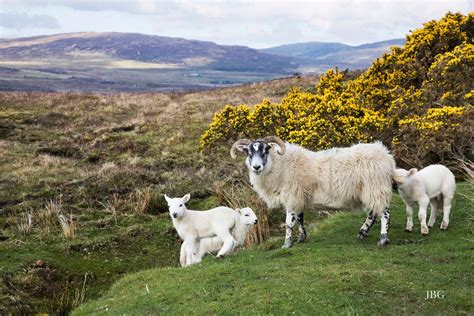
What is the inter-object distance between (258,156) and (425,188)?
3.84m

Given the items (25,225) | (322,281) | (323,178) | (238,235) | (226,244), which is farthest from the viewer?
(25,225)

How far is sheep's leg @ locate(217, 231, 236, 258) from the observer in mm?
11508

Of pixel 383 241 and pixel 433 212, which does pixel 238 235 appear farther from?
pixel 433 212

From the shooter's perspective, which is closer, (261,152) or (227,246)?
(261,152)

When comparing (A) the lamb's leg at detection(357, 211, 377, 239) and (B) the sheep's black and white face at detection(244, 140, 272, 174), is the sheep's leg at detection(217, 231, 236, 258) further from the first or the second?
(A) the lamb's leg at detection(357, 211, 377, 239)

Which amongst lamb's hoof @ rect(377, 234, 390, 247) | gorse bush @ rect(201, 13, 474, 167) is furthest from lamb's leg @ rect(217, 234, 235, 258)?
gorse bush @ rect(201, 13, 474, 167)

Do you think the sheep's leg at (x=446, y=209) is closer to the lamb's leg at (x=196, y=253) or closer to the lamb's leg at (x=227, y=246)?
the lamb's leg at (x=227, y=246)

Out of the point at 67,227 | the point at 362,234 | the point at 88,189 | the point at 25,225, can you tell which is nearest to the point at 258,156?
the point at 362,234

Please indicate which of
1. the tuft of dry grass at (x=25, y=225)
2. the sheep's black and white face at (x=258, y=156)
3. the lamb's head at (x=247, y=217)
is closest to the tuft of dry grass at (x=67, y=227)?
the tuft of dry grass at (x=25, y=225)

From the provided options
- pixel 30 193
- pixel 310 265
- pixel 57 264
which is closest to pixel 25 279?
pixel 57 264

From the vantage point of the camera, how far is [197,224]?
12.2 m

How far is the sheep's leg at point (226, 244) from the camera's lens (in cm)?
1151

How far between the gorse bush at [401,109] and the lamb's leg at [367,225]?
6.11 meters

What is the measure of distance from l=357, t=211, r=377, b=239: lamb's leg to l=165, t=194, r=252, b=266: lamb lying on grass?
2887 mm
